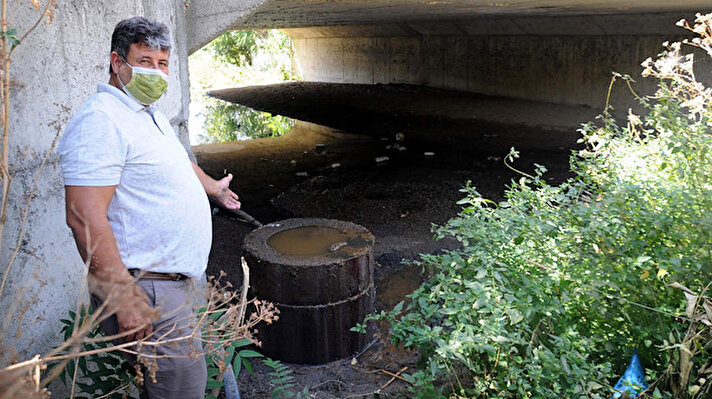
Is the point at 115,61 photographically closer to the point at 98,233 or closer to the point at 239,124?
the point at 98,233

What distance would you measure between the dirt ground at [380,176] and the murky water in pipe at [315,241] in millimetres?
725

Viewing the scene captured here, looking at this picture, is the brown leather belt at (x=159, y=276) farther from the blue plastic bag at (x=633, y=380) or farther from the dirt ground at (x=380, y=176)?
the blue plastic bag at (x=633, y=380)

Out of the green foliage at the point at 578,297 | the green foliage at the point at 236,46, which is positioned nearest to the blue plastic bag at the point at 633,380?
the green foliage at the point at 578,297

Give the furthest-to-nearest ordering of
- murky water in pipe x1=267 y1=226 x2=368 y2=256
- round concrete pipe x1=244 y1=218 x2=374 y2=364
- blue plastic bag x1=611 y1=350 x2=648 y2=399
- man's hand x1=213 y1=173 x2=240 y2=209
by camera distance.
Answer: murky water in pipe x1=267 y1=226 x2=368 y2=256 → round concrete pipe x1=244 y1=218 x2=374 y2=364 → man's hand x1=213 y1=173 x2=240 y2=209 → blue plastic bag x1=611 y1=350 x2=648 y2=399

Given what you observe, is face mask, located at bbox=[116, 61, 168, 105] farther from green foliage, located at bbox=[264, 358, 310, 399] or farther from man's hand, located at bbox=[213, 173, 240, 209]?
green foliage, located at bbox=[264, 358, 310, 399]

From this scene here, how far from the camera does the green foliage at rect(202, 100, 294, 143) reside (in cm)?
1349

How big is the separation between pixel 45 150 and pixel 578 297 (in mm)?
2424

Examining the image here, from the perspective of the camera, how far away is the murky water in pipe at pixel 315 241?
3.88m

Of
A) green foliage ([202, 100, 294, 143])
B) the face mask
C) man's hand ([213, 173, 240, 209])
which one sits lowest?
green foliage ([202, 100, 294, 143])

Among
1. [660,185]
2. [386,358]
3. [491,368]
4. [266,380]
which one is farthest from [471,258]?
[266,380]

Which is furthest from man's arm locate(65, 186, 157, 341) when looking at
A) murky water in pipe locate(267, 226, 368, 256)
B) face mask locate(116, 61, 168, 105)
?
murky water in pipe locate(267, 226, 368, 256)

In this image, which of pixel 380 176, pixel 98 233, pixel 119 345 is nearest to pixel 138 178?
pixel 98 233

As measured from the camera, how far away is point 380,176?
27.6 ft

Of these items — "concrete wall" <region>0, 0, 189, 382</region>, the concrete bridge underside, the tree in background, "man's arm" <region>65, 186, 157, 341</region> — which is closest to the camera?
"man's arm" <region>65, 186, 157, 341</region>
